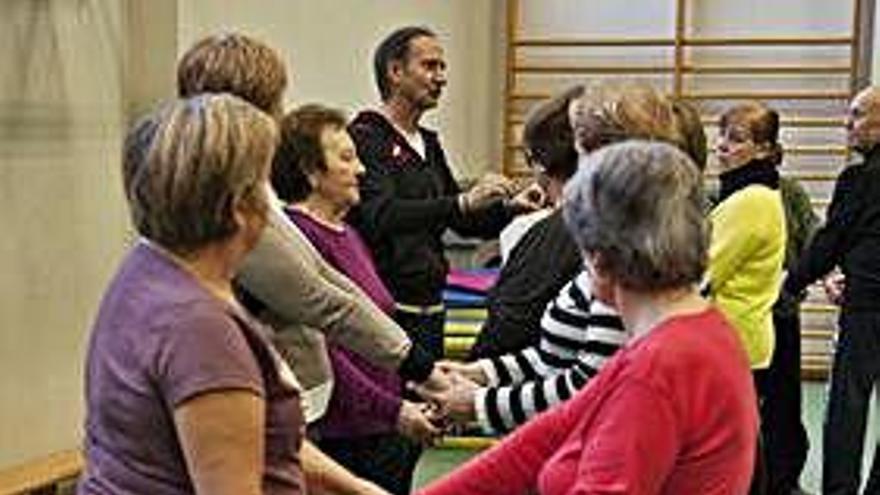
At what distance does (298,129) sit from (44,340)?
1488mm

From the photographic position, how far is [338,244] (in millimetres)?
2381

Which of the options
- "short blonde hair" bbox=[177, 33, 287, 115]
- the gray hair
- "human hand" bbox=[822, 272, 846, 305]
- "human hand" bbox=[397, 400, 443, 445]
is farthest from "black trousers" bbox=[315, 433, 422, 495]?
"human hand" bbox=[822, 272, 846, 305]

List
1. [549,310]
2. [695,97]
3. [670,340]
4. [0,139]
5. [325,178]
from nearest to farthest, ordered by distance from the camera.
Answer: [670,340], [549,310], [325,178], [0,139], [695,97]

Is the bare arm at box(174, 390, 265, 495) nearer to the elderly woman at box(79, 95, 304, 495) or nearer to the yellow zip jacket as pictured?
the elderly woman at box(79, 95, 304, 495)

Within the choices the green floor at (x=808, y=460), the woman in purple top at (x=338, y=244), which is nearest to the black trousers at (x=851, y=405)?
the green floor at (x=808, y=460)

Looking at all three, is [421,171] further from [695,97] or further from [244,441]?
[695,97]

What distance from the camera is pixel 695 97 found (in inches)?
281

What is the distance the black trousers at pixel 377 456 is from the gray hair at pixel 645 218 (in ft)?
3.51

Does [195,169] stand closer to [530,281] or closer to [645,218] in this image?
[645,218]

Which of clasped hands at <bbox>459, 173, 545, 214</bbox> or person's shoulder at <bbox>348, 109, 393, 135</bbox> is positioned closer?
clasped hands at <bbox>459, 173, 545, 214</bbox>

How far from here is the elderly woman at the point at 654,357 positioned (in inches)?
56.7

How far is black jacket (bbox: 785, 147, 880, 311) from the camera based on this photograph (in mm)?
4062

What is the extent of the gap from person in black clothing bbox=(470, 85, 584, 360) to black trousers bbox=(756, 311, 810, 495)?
2336mm

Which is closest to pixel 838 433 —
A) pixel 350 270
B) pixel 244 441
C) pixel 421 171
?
pixel 421 171
